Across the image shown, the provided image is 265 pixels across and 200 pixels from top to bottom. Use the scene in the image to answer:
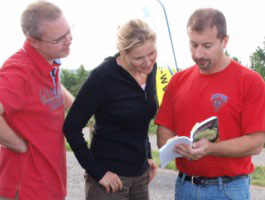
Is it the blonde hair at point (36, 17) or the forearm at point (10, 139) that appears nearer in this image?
the forearm at point (10, 139)

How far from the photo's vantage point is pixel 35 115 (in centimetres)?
226

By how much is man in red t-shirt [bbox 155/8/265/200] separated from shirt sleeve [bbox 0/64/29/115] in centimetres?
96

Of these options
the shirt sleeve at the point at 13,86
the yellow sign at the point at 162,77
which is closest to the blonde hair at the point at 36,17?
the shirt sleeve at the point at 13,86

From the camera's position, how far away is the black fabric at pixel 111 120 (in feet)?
7.64

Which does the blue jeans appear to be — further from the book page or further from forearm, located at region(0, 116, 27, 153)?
forearm, located at region(0, 116, 27, 153)

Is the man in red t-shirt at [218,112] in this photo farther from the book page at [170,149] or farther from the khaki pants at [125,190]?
the khaki pants at [125,190]

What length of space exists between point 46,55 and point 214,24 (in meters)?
1.02

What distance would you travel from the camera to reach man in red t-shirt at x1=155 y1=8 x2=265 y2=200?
233 cm

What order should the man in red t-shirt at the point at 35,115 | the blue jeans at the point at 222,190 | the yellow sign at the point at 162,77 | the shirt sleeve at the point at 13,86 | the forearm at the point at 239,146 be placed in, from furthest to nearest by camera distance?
the yellow sign at the point at 162,77 → the blue jeans at the point at 222,190 → the forearm at the point at 239,146 → the man in red t-shirt at the point at 35,115 → the shirt sleeve at the point at 13,86

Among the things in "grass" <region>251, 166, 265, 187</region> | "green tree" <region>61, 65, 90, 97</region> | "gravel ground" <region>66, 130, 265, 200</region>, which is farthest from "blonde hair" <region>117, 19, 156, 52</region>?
"green tree" <region>61, 65, 90, 97</region>

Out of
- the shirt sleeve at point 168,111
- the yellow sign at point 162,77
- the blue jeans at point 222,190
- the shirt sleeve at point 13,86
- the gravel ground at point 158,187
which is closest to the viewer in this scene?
the shirt sleeve at point 13,86

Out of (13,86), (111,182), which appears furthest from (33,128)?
(111,182)

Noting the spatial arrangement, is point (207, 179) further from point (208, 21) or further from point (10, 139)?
point (10, 139)

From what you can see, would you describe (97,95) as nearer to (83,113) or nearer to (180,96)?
(83,113)
